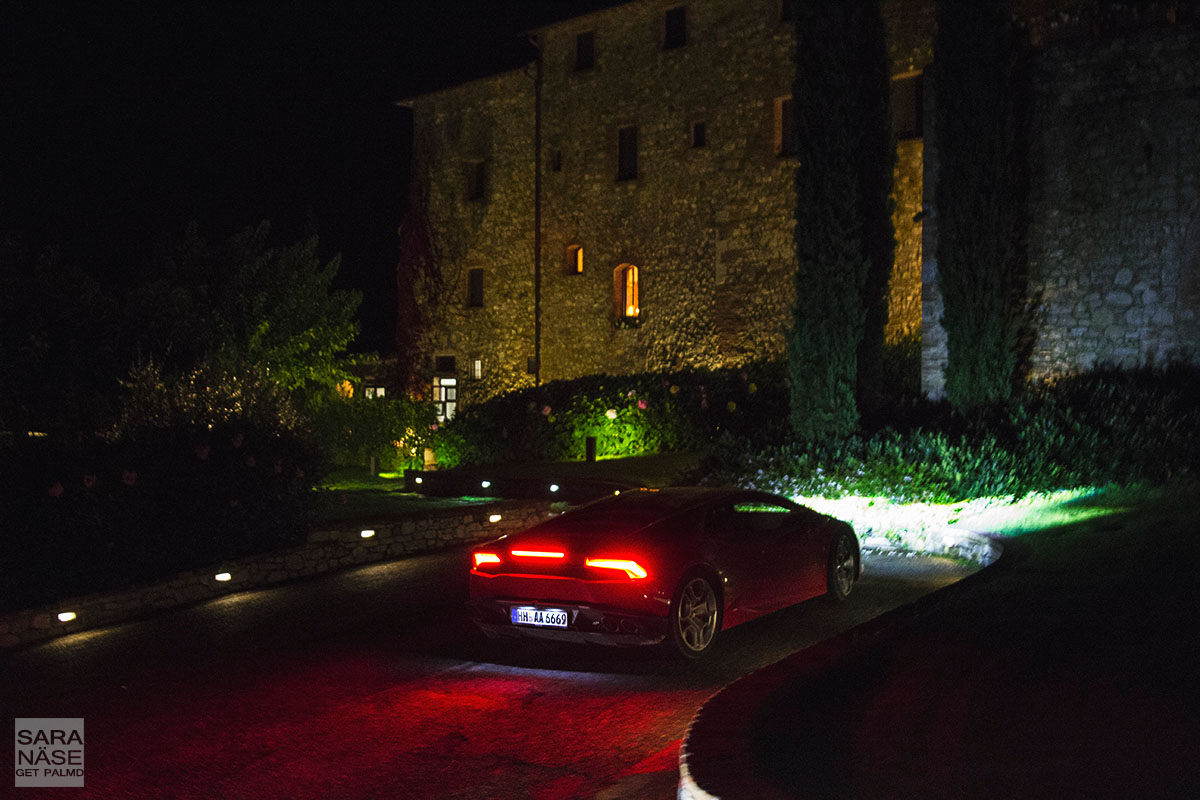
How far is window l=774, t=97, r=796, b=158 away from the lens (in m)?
27.0

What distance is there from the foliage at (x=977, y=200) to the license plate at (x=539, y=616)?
1259 centimetres

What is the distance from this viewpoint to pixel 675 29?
28.7 metres

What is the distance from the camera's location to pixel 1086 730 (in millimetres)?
5434

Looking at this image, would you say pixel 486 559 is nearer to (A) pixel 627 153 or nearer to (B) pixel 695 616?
(B) pixel 695 616

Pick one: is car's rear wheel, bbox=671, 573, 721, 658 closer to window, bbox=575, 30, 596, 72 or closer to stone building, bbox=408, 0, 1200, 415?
stone building, bbox=408, 0, 1200, 415

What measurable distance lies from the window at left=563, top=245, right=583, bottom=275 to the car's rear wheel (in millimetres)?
23456

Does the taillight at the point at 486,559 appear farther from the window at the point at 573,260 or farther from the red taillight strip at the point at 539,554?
the window at the point at 573,260

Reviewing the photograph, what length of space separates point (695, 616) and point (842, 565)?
2567 mm

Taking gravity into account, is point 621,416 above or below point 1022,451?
above

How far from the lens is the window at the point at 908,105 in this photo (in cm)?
2461

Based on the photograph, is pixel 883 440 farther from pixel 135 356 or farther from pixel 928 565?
pixel 135 356

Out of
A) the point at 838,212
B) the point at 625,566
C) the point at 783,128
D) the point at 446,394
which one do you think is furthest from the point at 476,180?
the point at 625,566

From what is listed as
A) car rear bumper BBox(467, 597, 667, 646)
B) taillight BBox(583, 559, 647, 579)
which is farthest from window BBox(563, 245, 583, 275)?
taillight BBox(583, 559, 647, 579)

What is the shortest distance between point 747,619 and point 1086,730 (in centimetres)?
342
